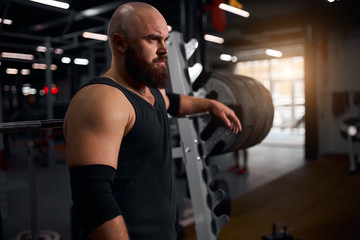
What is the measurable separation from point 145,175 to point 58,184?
348cm

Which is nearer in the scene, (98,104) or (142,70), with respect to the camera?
(98,104)

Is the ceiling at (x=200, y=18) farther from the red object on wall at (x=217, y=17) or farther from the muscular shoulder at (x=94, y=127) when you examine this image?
the muscular shoulder at (x=94, y=127)

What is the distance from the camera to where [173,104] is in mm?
1109

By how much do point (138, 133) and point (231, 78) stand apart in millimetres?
768

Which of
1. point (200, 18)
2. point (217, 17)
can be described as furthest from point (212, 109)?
point (217, 17)

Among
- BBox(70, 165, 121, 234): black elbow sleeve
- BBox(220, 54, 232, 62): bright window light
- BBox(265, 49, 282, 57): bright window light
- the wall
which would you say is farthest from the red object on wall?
BBox(220, 54, 232, 62): bright window light

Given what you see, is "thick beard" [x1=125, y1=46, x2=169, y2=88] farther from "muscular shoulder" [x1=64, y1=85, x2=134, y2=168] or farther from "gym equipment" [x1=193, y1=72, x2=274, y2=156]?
"gym equipment" [x1=193, y1=72, x2=274, y2=156]

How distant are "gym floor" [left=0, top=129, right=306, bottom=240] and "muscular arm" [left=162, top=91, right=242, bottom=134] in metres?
0.86

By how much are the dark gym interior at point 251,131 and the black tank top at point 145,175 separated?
412 millimetres

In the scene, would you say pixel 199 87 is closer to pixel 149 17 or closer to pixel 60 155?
pixel 149 17

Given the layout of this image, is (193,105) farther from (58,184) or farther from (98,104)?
(58,184)

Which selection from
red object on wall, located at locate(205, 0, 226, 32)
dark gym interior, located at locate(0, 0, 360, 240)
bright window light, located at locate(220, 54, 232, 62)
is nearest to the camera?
dark gym interior, located at locate(0, 0, 360, 240)

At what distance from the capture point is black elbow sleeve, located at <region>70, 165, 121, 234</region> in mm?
570

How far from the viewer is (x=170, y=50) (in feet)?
4.63
